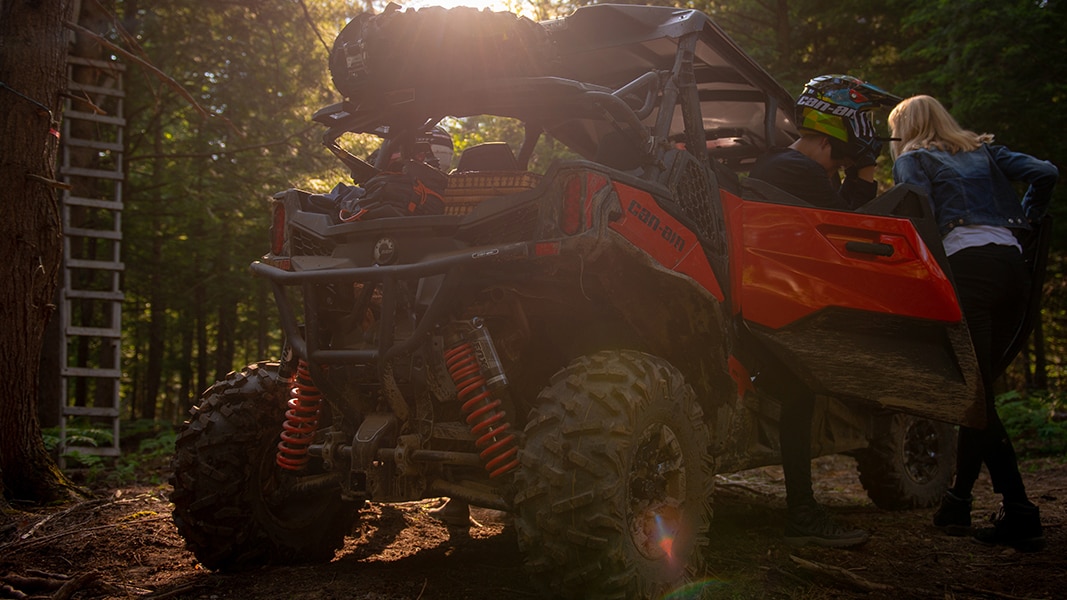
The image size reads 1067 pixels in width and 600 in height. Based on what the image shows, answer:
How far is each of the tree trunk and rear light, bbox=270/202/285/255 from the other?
2494 mm

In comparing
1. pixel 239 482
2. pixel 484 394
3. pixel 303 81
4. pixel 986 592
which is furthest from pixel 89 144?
pixel 986 592

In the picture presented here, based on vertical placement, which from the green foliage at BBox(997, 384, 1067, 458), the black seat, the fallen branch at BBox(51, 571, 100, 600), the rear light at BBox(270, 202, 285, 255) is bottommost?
the green foliage at BBox(997, 384, 1067, 458)

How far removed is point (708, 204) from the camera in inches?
166

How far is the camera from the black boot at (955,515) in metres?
5.16

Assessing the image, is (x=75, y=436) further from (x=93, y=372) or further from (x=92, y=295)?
(x=92, y=295)

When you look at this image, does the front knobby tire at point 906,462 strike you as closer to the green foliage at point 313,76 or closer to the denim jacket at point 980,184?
the denim jacket at point 980,184

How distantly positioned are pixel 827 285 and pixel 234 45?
10975mm

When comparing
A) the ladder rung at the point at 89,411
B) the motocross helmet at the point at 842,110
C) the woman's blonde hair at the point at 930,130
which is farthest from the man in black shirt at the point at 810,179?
the ladder rung at the point at 89,411

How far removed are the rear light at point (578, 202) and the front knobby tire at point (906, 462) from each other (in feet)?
11.3

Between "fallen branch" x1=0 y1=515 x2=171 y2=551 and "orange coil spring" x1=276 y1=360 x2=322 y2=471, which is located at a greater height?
"orange coil spring" x1=276 y1=360 x2=322 y2=471

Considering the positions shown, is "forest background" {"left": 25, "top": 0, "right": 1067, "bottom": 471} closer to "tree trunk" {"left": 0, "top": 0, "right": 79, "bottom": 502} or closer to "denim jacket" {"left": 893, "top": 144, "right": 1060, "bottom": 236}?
"tree trunk" {"left": 0, "top": 0, "right": 79, "bottom": 502}

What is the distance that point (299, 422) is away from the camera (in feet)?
12.5

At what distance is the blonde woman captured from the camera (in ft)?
15.6

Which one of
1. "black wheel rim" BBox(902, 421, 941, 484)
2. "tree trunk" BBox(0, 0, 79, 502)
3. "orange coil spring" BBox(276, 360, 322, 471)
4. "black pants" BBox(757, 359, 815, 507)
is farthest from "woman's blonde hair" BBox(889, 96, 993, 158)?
"tree trunk" BBox(0, 0, 79, 502)
